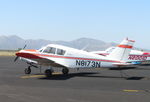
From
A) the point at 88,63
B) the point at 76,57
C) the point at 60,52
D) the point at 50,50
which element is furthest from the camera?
the point at 50,50

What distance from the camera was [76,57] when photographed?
17625 millimetres

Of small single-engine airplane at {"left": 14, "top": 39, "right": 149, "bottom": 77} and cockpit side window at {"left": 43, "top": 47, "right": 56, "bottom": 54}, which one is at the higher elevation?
cockpit side window at {"left": 43, "top": 47, "right": 56, "bottom": 54}

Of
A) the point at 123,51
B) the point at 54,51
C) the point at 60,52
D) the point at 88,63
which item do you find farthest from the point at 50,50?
the point at 123,51

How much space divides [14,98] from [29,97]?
62 centimetres

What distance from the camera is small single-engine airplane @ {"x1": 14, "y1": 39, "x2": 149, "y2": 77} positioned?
55.4 ft

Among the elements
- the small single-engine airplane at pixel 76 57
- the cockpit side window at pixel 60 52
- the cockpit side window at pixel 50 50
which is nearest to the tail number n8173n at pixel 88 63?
the small single-engine airplane at pixel 76 57

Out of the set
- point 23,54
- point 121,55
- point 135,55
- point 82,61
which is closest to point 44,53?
point 23,54

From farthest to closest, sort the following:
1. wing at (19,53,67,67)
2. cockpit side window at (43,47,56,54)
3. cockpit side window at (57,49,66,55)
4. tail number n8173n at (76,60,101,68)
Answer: cockpit side window at (43,47,56,54) < cockpit side window at (57,49,66,55) < tail number n8173n at (76,60,101,68) < wing at (19,53,67,67)

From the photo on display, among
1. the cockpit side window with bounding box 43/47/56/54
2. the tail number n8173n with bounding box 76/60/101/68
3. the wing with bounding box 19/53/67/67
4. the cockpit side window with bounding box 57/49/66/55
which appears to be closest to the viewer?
the wing with bounding box 19/53/67/67

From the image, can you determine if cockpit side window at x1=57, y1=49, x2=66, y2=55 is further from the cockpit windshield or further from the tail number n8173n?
the tail number n8173n

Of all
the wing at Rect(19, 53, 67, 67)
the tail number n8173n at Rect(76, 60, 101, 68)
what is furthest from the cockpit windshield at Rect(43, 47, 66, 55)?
the tail number n8173n at Rect(76, 60, 101, 68)

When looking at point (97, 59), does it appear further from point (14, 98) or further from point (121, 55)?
point (14, 98)

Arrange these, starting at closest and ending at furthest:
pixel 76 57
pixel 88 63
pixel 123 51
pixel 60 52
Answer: pixel 123 51, pixel 88 63, pixel 76 57, pixel 60 52

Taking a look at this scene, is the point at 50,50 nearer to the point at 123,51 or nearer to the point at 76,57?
the point at 76,57
